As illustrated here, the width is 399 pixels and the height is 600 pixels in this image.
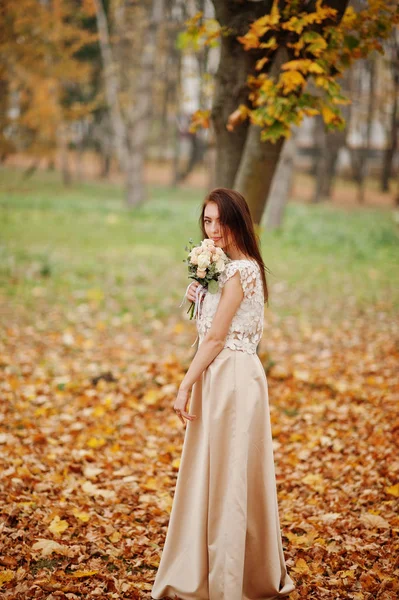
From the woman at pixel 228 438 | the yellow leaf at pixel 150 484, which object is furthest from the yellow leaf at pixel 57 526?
the woman at pixel 228 438

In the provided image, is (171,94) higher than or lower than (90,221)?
higher

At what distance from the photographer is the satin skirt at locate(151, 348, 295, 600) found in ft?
9.93

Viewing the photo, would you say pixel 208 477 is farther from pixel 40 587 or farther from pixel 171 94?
pixel 171 94

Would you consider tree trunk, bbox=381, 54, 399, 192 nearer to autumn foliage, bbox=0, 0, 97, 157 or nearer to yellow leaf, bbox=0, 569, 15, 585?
autumn foliage, bbox=0, 0, 97, 157

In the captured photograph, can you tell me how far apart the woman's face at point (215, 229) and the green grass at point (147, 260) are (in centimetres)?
622

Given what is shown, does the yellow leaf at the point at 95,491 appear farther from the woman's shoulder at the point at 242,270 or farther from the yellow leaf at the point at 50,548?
the woman's shoulder at the point at 242,270

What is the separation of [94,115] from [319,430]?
3644cm

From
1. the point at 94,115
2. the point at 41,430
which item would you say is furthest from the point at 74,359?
the point at 94,115

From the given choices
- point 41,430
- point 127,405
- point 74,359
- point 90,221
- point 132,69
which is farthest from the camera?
point 132,69

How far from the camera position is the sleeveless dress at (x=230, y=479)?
3.02 metres

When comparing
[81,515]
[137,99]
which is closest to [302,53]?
[81,515]

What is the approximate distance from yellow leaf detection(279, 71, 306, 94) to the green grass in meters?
5.09

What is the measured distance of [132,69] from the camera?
33.1 meters

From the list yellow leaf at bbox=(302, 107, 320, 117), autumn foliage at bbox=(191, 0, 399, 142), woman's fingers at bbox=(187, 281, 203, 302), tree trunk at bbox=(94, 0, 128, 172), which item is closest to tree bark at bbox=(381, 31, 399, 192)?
tree trunk at bbox=(94, 0, 128, 172)
